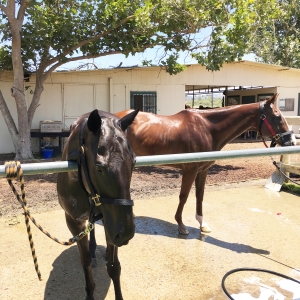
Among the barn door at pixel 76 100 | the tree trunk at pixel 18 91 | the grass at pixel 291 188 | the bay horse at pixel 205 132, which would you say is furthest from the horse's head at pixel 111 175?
the barn door at pixel 76 100

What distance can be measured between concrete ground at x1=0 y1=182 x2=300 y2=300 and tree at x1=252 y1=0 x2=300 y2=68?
71.5 ft

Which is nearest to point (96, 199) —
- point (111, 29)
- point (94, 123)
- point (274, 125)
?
point (94, 123)

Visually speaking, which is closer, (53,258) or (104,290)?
(104,290)

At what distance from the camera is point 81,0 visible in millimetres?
9750

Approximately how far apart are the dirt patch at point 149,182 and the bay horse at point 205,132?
1.77 metres

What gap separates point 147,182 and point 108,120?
18.3ft

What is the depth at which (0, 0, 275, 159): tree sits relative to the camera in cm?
869

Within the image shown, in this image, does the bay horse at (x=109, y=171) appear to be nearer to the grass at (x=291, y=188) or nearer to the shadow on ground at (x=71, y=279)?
the shadow on ground at (x=71, y=279)

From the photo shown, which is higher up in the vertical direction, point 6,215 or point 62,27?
point 62,27

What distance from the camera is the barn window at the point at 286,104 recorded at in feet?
57.3

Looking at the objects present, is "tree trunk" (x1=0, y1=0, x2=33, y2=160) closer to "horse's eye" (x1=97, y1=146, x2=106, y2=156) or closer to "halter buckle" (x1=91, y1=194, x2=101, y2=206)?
"horse's eye" (x1=97, y1=146, x2=106, y2=156)

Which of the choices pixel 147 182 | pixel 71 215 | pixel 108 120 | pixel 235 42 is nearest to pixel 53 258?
pixel 71 215

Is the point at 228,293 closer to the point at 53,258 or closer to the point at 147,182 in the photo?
the point at 53,258

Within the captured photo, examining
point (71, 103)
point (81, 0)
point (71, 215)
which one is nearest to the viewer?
point (71, 215)
